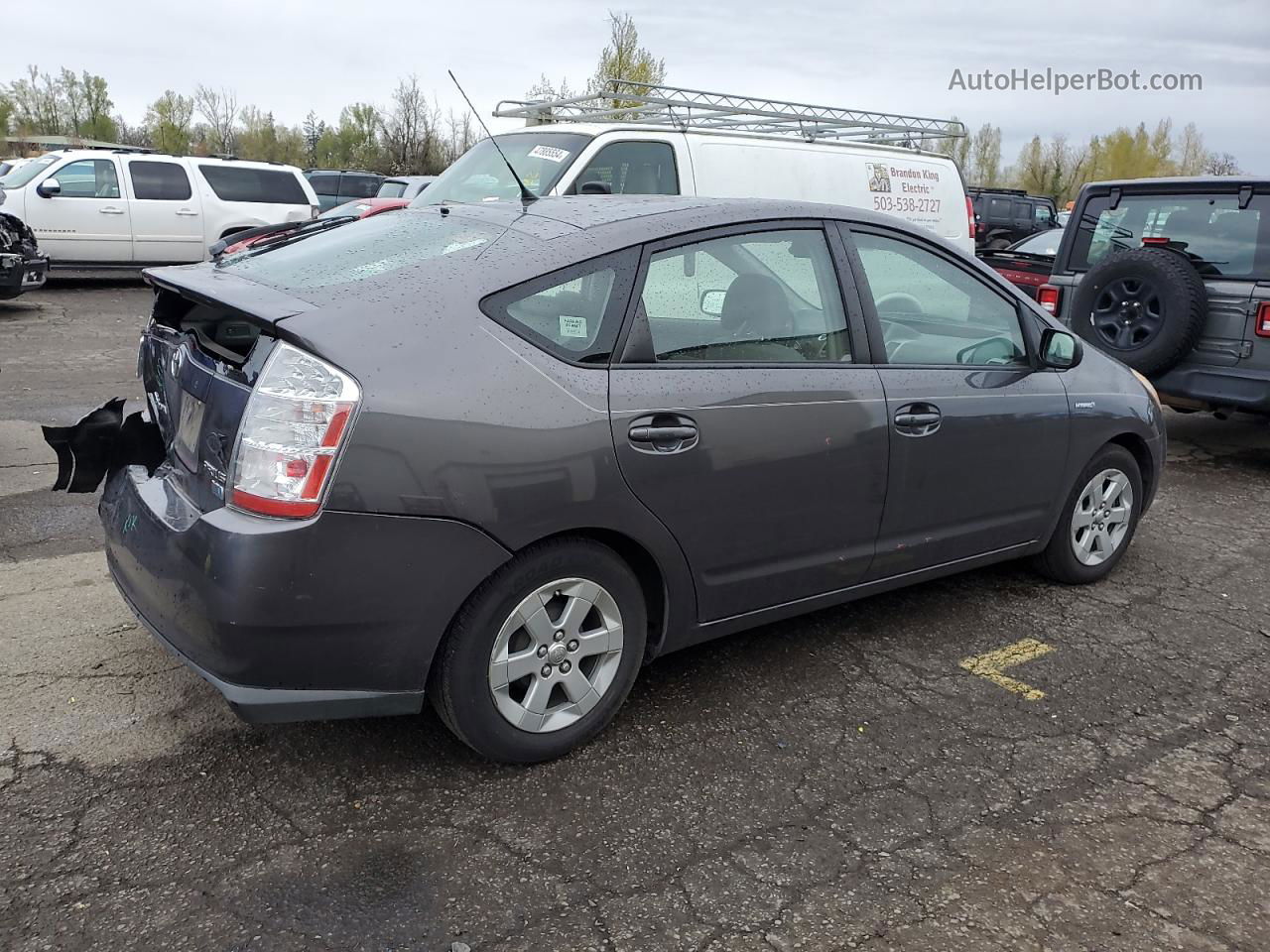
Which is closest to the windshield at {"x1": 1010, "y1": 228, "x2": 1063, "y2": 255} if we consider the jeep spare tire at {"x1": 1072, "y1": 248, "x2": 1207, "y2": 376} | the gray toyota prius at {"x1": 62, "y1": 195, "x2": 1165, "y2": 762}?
the jeep spare tire at {"x1": 1072, "y1": 248, "x2": 1207, "y2": 376}

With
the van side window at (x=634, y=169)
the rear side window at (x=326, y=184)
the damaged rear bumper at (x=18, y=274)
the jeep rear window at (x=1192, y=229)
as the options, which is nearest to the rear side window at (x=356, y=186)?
the rear side window at (x=326, y=184)

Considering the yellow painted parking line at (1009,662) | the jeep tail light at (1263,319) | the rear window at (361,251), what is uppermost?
the rear window at (361,251)

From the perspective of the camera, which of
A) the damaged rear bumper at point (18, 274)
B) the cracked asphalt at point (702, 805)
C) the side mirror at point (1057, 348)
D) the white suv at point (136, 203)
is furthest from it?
the white suv at point (136, 203)

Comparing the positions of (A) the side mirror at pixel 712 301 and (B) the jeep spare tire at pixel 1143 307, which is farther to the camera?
(B) the jeep spare tire at pixel 1143 307

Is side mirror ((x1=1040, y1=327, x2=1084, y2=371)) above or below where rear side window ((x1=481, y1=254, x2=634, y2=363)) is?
below

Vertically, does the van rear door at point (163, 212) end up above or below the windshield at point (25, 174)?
below

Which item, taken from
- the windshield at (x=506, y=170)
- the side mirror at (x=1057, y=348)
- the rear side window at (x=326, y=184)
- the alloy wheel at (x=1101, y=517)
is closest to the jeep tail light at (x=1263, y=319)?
the alloy wheel at (x=1101, y=517)

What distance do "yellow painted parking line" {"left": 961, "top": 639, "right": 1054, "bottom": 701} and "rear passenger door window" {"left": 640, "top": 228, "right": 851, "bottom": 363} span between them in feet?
4.19

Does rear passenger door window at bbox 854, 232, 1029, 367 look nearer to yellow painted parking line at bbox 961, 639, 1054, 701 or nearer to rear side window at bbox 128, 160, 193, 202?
yellow painted parking line at bbox 961, 639, 1054, 701

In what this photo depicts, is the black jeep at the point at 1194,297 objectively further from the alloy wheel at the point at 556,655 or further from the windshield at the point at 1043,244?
the alloy wheel at the point at 556,655

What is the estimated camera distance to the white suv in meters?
14.3

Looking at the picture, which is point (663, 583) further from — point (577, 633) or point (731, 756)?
point (731, 756)

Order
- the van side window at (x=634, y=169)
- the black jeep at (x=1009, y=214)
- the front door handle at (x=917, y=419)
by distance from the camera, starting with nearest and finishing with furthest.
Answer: the front door handle at (x=917, y=419)
the van side window at (x=634, y=169)
the black jeep at (x=1009, y=214)

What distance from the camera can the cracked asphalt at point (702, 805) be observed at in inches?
98.7
